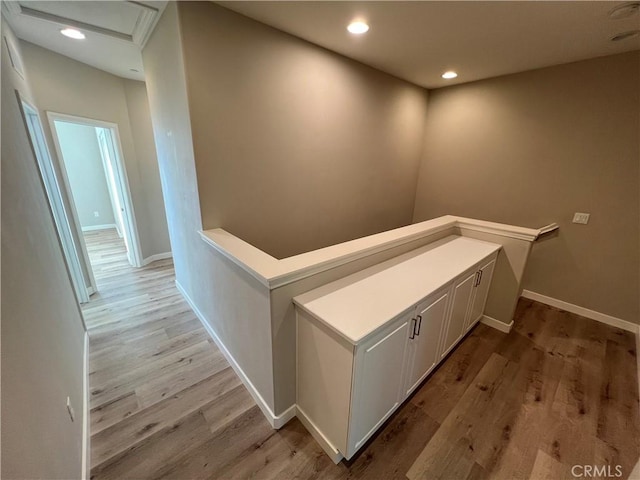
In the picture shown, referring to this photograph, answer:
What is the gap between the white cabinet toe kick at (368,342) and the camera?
125cm

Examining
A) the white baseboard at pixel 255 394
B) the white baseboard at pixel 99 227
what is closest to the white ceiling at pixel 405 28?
the white baseboard at pixel 255 394

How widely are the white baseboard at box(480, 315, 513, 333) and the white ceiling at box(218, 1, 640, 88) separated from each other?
2.50 m

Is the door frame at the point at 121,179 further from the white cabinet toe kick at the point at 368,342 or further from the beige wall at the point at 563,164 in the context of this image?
the beige wall at the point at 563,164

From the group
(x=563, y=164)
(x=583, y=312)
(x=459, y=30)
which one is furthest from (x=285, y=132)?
(x=583, y=312)

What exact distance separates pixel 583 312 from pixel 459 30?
10.5 ft

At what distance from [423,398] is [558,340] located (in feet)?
5.48

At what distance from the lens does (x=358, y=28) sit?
202cm

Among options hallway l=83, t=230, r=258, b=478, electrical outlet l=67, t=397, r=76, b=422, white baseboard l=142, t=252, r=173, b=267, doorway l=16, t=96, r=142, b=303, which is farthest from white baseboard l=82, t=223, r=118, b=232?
electrical outlet l=67, t=397, r=76, b=422

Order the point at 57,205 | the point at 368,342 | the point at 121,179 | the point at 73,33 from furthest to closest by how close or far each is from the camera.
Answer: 1. the point at 121,179
2. the point at 57,205
3. the point at 73,33
4. the point at 368,342

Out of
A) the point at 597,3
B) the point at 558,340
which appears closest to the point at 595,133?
the point at 597,3

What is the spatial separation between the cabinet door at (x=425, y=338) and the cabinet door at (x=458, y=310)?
5.5 inches

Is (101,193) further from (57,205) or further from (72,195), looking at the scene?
(57,205)

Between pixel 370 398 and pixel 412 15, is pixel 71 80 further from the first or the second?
pixel 370 398

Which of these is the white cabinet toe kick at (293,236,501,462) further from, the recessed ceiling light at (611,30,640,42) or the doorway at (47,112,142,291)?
the doorway at (47,112,142,291)
